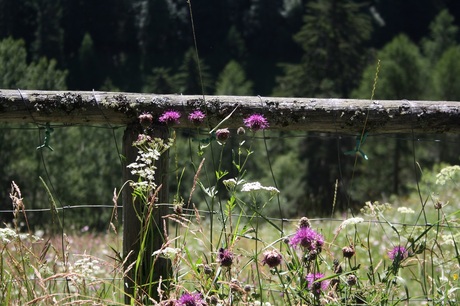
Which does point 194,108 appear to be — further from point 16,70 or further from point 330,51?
point 330,51

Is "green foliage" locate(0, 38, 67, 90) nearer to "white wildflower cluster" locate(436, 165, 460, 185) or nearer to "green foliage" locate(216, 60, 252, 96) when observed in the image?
"green foliage" locate(216, 60, 252, 96)

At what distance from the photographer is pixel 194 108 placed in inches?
103

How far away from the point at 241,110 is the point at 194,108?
0.18m

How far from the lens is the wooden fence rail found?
257cm

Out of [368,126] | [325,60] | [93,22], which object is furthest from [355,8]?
[93,22]

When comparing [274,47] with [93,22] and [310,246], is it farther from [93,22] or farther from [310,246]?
[310,246]

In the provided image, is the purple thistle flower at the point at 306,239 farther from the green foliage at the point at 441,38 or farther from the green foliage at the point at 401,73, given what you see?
the green foliage at the point at 441,38

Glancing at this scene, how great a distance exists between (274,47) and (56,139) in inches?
2563

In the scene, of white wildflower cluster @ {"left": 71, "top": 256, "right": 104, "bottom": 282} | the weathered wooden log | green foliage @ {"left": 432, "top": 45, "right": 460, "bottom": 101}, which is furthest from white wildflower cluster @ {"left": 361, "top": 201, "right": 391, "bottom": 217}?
green foliage @ {"left": 432, "top": 45, "right": 460, "bottom": 101}

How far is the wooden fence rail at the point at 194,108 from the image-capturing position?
2.57m

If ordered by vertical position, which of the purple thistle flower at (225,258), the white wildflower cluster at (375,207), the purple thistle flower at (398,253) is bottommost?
the purple thistle flower at (398,253)

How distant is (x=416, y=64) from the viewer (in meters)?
46.4

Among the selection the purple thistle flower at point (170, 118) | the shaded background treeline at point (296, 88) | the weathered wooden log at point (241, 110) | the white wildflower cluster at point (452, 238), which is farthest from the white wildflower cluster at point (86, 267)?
the shaded background treeline at point (296, 88)

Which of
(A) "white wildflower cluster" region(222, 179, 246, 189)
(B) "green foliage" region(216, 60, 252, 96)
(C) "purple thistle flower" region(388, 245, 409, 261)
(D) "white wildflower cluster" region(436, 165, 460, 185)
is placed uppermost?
(A) "white wildflower cluster" region(222, 179, 246, 189)
